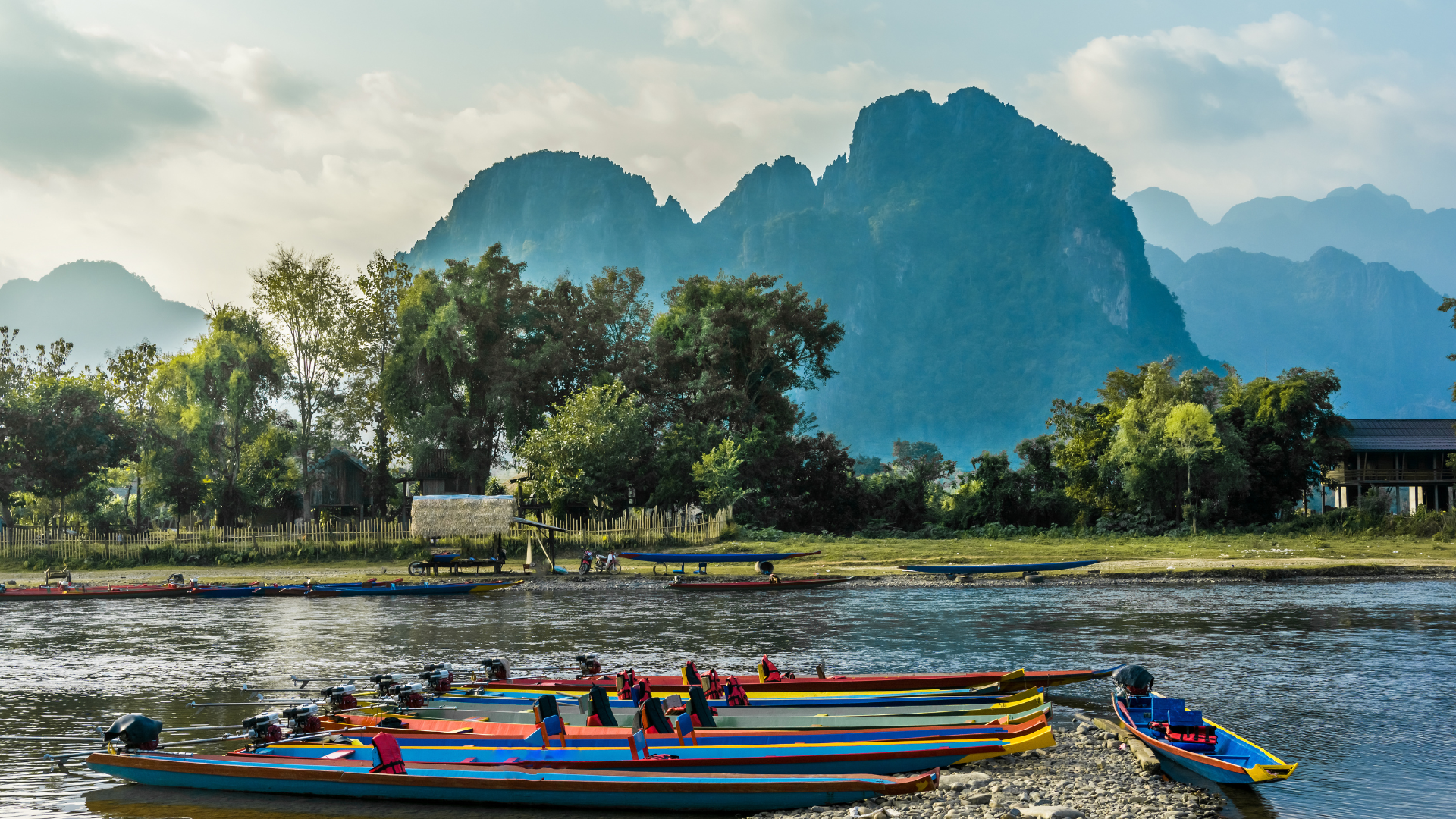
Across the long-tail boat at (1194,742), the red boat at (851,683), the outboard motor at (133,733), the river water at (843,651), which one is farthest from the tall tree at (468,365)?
the long-tail boat at (1194,742)

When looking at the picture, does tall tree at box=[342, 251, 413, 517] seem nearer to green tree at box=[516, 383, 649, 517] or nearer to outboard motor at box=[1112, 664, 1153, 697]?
green tree at box=[516, 383, 649, 517]

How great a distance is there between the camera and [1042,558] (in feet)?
146

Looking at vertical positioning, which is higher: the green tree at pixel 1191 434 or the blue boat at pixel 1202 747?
the green tree at pixel 1191 434

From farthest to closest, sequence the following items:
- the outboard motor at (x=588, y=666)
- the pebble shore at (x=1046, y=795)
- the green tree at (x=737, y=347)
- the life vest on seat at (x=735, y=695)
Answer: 1. the green tree at (x=737, y=347)
2. the outboard motor at (x=588, y=666)
3. the life vest on seat at (x=735, y=695)
4. the pebble shore at (x=1046, y=795)

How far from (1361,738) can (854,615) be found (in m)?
16.4

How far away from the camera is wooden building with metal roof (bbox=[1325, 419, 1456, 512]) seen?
2564 inches

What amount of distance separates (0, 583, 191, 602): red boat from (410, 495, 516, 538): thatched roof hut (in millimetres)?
10142

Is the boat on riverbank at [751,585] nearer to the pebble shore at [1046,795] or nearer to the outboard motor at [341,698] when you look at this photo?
the outboard motor at [341,698]

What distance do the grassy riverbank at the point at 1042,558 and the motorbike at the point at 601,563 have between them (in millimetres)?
782

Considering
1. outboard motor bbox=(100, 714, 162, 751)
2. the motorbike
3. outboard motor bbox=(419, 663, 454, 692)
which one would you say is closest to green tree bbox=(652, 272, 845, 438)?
the motorbike

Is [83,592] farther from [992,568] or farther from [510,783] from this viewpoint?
[992,568]

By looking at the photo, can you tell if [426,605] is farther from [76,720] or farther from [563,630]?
[76,720]

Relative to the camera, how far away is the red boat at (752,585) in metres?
37.2

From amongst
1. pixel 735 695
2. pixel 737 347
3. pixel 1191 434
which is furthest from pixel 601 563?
pixel 1191 434
